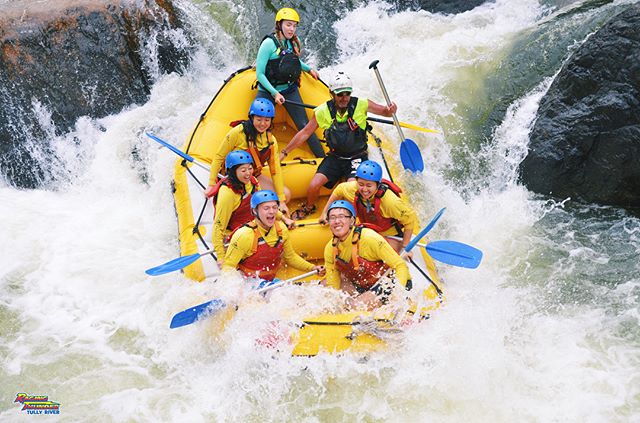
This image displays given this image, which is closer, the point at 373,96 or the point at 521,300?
the point at 521,300

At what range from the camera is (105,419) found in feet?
13.5

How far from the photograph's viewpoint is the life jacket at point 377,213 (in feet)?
15.0

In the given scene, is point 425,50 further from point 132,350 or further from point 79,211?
point 132,350

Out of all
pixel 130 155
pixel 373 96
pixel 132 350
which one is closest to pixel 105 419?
pixel 132 350

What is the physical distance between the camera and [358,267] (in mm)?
4238

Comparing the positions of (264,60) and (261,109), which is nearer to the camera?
(261,109)

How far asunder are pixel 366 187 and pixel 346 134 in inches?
30.0

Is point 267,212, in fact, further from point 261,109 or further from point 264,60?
point 264,60

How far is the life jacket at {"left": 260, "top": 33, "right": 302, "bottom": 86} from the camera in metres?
5.65

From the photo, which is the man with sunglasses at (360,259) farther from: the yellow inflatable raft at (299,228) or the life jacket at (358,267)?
the yellow inflatable raft at (299,228)

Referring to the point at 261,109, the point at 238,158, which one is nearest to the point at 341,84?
the point at 261,109

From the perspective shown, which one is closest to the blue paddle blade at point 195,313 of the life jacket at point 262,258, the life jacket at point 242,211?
the life jacket at point 262,258

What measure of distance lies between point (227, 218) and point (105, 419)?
153 cm

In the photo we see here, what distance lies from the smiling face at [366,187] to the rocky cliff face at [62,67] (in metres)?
4.28
